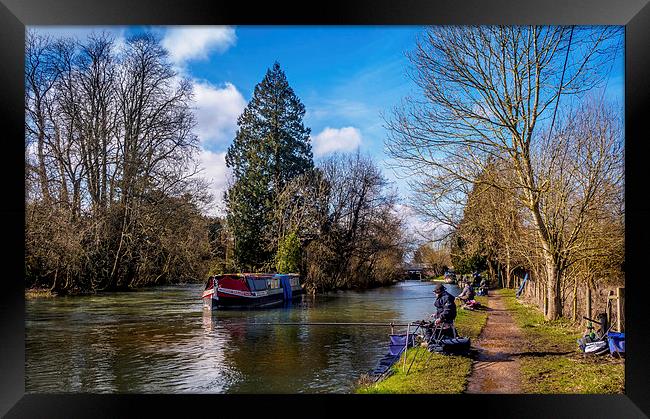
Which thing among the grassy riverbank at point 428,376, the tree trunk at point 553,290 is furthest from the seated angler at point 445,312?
the tree trunk at point 553,290

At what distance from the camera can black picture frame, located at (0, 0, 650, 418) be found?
14.8ft

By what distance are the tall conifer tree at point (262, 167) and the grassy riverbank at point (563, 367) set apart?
3.96 metres

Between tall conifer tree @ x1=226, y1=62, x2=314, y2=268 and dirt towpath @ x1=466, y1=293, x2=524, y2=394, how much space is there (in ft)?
11.5

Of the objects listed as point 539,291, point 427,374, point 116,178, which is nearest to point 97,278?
point 116,178

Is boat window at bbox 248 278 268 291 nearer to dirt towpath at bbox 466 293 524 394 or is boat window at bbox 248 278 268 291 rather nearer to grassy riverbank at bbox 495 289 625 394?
dirt towpath at bbox 466 293 524 394

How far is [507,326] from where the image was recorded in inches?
272

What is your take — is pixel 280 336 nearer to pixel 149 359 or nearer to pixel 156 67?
pixel 149 359

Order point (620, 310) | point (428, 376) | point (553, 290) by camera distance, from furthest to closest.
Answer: point (553, 290), point (620, 310), point (428, 376)

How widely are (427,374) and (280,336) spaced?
292cm

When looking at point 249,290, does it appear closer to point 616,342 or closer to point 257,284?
point 257,284

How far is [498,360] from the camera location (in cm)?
570
